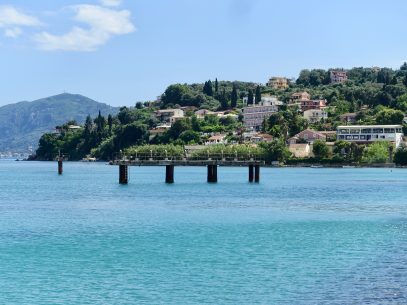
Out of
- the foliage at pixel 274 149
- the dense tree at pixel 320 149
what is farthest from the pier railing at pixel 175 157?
the dense tree at pixel 320 149

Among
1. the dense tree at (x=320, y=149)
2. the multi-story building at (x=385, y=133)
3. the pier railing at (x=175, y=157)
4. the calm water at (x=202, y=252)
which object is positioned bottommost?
the calm water at (x=202, y=252)

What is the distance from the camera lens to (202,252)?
4134cm

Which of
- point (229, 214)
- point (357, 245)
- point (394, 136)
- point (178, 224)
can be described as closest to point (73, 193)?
point (229, 214)

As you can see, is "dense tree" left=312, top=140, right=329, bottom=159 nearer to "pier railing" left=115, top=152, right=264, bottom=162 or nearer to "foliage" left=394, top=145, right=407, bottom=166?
"foliage" left=394, top=145, right=407, bottom=166

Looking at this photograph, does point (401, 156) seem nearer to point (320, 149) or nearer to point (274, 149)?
point (320, 149)

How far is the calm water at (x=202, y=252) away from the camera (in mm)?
30922

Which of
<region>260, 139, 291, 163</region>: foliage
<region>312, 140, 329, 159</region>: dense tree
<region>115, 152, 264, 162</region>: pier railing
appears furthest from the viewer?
<region>260, 139, 291, 163</region>: foliage

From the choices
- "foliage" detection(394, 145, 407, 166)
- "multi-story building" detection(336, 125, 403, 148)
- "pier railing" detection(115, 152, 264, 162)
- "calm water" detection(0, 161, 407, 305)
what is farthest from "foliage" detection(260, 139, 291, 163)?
"calm water" detection(0, 161, 407, 305)

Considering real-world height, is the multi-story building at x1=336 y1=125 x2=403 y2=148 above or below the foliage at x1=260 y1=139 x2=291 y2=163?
above

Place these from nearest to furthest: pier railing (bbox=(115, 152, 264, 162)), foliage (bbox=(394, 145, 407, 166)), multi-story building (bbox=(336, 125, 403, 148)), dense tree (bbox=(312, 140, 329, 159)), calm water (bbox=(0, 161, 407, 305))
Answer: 1. calm water (bbox=(0, 161, 407, 305))
2. pier railing (bbox=(115, 152, 264, 162))
3. foliage (bbox=(394, 145, 407, 166))
4. dense tree (bbox=(312, 140, 329, 159))
5. multi-story building (bbox=(336, 125, 403, 148))

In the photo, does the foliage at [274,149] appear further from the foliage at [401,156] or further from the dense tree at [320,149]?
the foliage at [401,156]

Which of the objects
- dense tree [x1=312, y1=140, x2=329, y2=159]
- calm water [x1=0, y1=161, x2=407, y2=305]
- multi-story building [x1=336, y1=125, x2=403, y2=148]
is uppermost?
multi-story building [x1=336, y1=125, x2=403, y2=148]

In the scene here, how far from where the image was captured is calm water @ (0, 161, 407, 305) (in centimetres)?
3092

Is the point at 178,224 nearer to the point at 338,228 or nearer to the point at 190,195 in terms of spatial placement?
the point at 338,228
